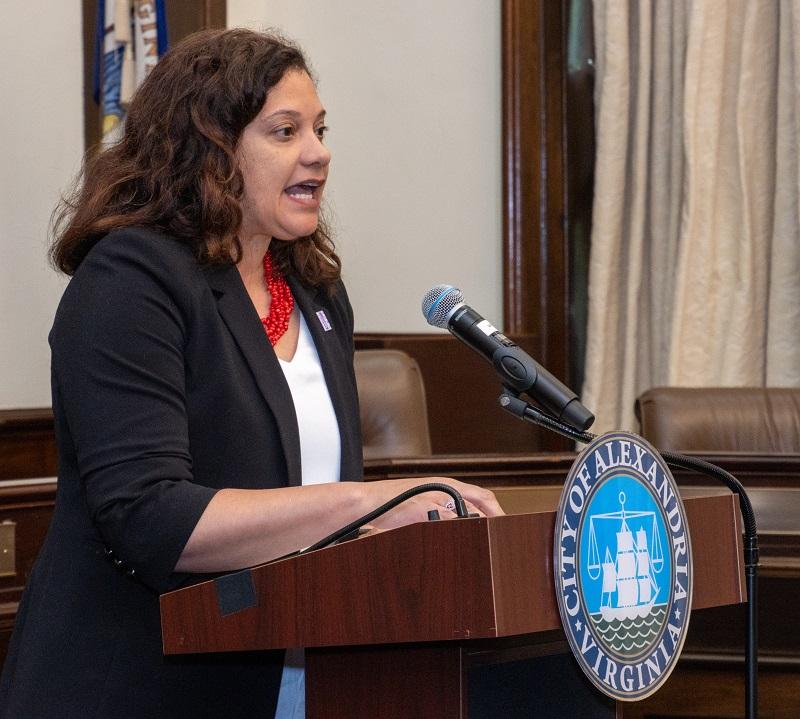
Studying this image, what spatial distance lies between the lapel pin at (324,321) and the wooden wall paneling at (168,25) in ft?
8.12

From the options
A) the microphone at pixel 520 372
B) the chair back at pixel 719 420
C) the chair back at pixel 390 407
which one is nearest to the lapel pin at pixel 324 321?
the microphone at pixel 520 372

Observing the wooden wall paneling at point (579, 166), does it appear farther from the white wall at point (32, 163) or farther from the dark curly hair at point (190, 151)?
the dark curly hair at point (190, 151)

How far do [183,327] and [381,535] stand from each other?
19.3 inches

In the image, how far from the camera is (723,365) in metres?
4.24

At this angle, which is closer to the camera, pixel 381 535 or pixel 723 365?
Answer: pixel 381 535

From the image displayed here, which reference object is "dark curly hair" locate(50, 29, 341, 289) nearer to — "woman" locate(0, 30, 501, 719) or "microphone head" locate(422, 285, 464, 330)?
"woman" locate(0, 30, 501, 719)

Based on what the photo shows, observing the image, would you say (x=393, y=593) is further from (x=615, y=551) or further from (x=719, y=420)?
(x=719, y=420)

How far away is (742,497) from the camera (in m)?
1.40

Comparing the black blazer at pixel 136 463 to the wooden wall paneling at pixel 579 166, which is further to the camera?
the wooden wall paneling at pixel 579 166

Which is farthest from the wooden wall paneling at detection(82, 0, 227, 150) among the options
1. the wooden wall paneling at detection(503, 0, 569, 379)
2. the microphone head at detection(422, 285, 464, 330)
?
the microphone head at detection(422, 285, 464, 330)

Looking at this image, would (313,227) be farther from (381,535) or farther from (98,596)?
(381,535)

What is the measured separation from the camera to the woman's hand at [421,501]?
125cm

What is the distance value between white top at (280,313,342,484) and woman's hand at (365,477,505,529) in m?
0.27

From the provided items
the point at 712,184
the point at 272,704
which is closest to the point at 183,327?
the point at 272,704
